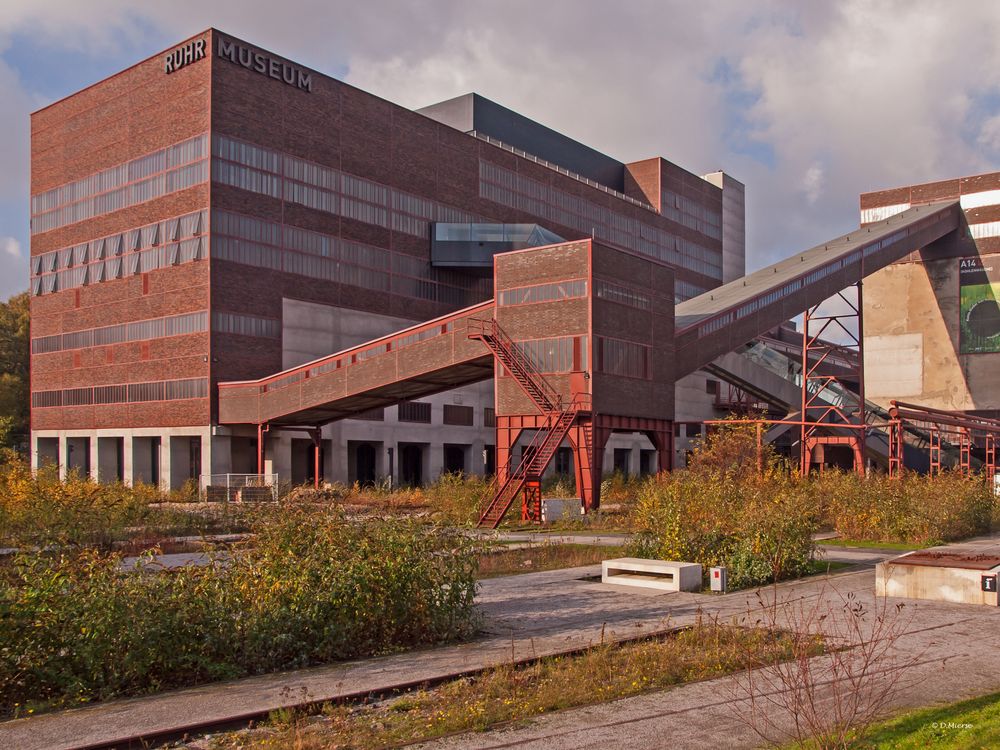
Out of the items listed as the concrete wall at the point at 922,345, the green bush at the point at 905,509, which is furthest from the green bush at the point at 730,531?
the concrete wall at the point at 922,345

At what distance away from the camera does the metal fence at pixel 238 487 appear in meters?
41.3

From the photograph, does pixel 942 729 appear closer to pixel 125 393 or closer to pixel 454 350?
pixel 454 350

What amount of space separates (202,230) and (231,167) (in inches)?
149

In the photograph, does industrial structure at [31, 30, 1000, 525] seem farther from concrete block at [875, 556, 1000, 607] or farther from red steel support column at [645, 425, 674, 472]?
concrete block at [875, 556, 1000, 607]

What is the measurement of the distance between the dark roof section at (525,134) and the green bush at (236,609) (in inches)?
2342

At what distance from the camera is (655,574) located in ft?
58.9

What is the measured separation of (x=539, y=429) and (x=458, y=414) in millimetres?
24906

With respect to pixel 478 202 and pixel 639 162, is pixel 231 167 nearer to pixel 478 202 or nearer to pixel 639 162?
pixel 478 202

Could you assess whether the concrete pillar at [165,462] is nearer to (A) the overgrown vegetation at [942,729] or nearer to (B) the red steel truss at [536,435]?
(B) the red steel truss at [536,435]

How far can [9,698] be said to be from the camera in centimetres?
983

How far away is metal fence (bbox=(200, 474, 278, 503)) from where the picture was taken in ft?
135

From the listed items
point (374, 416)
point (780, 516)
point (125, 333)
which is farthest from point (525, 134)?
point (780, 516)

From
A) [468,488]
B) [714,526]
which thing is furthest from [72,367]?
[714,526]

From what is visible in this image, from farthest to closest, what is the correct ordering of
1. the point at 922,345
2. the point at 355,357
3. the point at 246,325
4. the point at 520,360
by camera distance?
the point at 922,345
the point at 246,325
the point at 355,357
the point at 520,360
